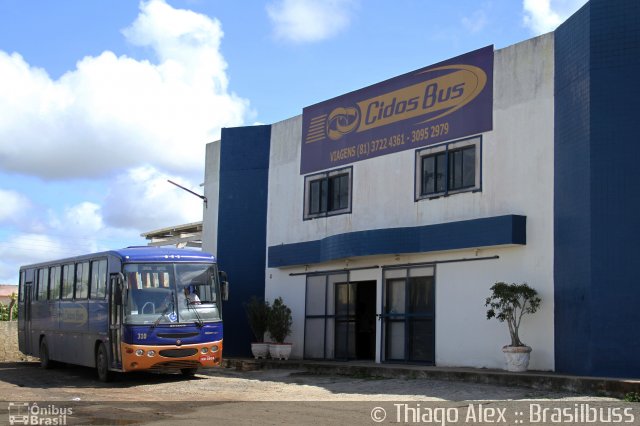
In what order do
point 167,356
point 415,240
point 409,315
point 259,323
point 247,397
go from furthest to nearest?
point 259,323 → point 409,315 → point 415,240 → point 167,356 → point 247,397

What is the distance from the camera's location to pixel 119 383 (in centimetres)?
1991

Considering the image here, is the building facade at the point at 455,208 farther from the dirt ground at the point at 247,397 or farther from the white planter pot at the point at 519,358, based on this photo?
the dirt ground at the point at 247,397

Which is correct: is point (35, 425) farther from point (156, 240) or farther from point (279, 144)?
point (156, 240)

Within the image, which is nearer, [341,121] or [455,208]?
[455,208]

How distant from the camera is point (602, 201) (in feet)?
54.2

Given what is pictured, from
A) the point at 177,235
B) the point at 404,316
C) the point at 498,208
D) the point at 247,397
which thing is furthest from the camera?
the point at 177,235

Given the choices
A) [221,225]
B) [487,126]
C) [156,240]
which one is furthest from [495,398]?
[156,240]

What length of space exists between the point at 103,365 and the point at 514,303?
970 cm

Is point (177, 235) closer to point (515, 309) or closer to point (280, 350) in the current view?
point (280, 350)

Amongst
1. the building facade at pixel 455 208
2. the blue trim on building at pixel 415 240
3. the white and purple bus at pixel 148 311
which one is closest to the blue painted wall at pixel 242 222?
the building facade at pixel 455 208

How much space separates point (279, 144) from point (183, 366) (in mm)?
10018

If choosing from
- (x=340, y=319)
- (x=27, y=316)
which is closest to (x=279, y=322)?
(x=340, y=319)

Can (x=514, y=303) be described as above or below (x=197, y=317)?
above

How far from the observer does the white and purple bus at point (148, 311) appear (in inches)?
739
